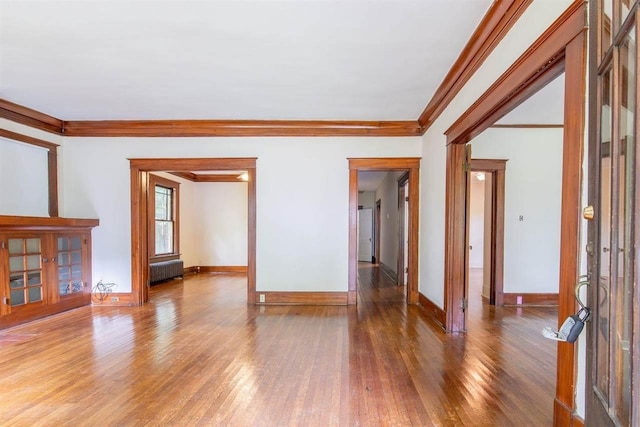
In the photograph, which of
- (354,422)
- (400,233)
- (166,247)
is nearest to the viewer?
(354,422)

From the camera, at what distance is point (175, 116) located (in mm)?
4660

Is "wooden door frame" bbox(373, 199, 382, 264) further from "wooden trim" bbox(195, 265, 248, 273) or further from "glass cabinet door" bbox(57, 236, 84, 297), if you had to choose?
"glass cabinet door" bbox(57, 236, 84, 297)

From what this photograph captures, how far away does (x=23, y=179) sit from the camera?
4.45m

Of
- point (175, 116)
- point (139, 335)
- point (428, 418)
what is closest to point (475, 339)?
point (428, 418)

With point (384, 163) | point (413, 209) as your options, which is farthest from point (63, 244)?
point (413, 209)

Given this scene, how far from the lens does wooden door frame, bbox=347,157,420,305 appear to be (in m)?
4.91

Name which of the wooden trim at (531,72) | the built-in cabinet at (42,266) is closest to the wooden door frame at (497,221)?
the wooden trim at (531,72)

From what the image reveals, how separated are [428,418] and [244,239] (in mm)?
6823

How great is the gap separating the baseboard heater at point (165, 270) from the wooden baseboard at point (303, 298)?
9.14 feet

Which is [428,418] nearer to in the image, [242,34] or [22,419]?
[22,419]

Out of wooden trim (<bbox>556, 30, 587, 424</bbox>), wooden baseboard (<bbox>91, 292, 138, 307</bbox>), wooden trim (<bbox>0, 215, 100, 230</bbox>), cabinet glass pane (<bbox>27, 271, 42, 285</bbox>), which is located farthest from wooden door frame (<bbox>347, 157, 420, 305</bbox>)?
cabinet glass pane (<bbox>27, 271, 42, 285</bbox>)

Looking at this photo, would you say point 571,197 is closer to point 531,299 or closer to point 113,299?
point 531,299

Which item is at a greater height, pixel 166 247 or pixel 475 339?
pixel 166 247

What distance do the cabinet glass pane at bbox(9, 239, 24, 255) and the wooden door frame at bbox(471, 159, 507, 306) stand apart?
242 inches
